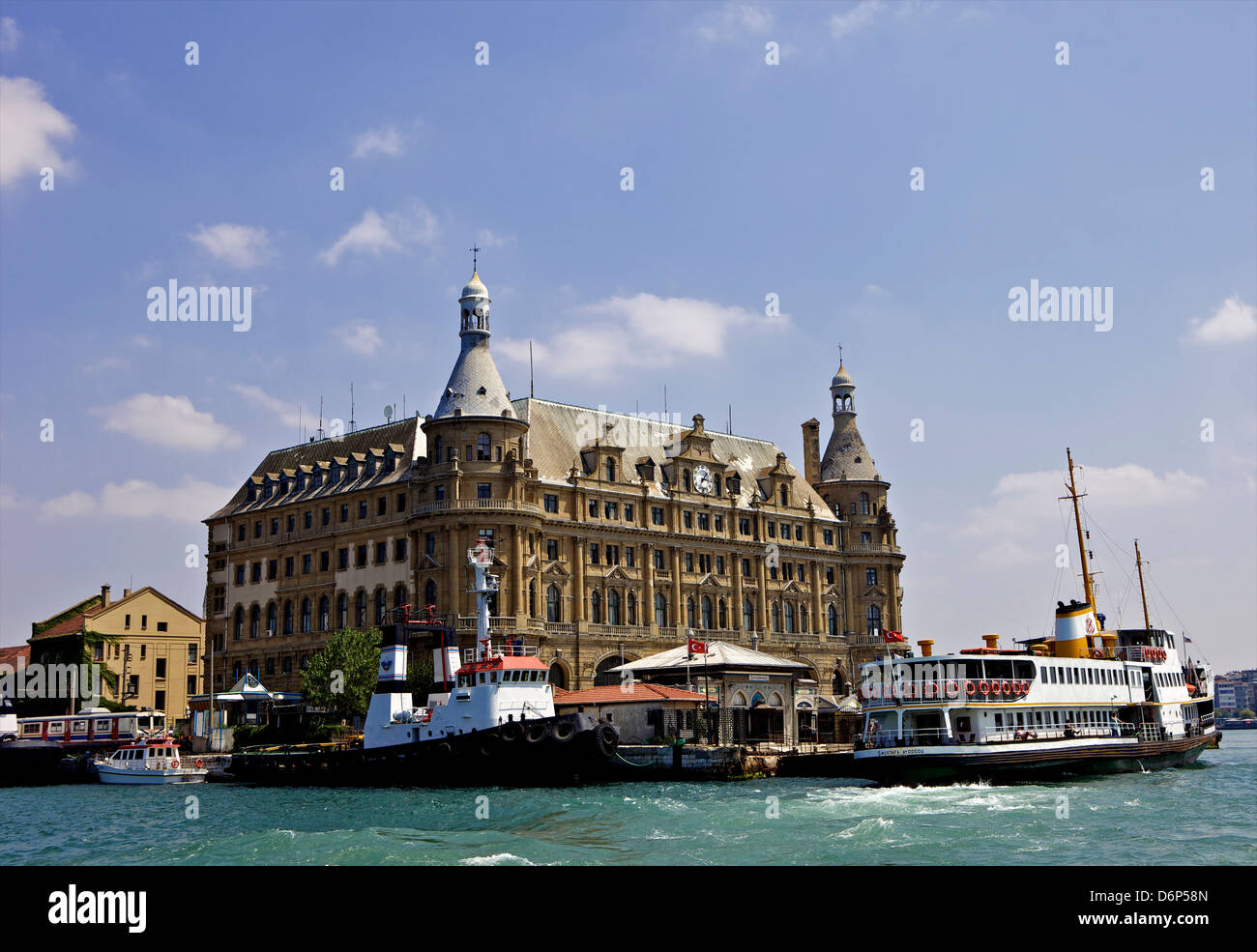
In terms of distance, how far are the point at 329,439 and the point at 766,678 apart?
46.9 m

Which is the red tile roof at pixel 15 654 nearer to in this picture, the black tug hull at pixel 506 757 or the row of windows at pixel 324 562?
the row of windows at pixel 324 562

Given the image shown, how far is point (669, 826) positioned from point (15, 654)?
323 feet

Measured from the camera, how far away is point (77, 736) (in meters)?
83.6

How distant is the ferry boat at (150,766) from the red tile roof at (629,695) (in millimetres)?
22604

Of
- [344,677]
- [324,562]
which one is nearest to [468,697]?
[344,677]

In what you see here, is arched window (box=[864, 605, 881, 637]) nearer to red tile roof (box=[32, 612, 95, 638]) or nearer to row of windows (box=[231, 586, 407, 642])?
row of windows (box=[231, 586, 407, 642])

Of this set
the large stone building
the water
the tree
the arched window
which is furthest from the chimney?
the water

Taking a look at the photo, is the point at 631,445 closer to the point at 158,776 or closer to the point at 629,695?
the point at 629,695

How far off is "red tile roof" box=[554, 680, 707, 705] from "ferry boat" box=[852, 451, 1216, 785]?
15.5 m

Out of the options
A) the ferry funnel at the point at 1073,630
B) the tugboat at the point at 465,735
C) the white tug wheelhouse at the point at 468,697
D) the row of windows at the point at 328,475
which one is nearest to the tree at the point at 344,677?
the tugboat at the point at 465,735

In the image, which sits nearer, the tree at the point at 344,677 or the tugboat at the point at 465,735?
the tugboat at the point at 465,735

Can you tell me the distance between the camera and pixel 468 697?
2452 inches

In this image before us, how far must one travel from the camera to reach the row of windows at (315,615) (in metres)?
93.0
